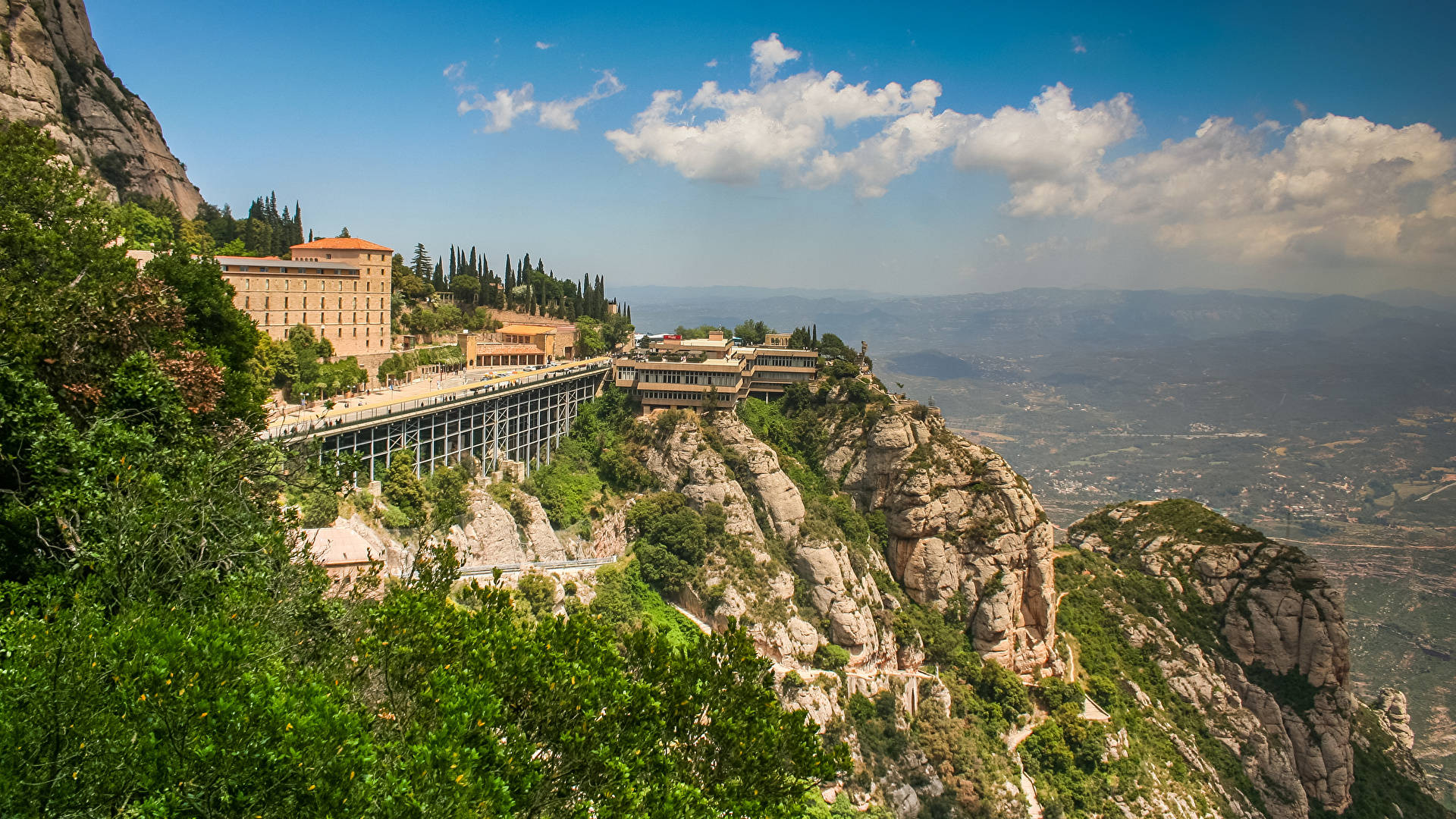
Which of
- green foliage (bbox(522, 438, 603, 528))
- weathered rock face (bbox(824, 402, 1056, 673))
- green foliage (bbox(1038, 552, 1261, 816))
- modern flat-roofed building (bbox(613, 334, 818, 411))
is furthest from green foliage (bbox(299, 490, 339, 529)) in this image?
green foliage (bbox(1038, 552, 1261, 816))

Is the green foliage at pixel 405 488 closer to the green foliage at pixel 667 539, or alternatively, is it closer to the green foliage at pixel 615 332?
the green foliage at pixel 667 539

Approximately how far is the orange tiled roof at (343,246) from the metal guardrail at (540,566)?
85.3 ft

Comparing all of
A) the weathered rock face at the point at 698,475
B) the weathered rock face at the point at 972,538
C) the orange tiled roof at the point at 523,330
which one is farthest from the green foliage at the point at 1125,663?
the orange tiled roof at the point at 523,330

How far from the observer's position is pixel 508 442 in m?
51.1

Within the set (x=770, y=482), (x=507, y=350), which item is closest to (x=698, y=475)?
(x=770, y=482)

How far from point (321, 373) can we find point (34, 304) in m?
26.8

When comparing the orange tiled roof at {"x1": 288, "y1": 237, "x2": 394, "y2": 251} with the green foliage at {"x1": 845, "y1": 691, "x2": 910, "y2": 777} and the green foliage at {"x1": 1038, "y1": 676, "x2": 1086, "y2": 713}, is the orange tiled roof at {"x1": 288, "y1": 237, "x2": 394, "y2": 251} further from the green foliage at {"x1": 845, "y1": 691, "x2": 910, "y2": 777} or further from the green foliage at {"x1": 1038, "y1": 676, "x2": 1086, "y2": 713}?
the green foliage at {"x1": 1038, "y1": 676, "x2": 1086, "y2": 713}

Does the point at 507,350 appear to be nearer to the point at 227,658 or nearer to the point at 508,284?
the point at 508,284

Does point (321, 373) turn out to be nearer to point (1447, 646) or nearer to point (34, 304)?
point (34, 304)

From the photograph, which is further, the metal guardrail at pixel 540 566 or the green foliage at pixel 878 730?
the green foliage at pixel 878 730

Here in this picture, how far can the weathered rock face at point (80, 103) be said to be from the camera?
54250mm

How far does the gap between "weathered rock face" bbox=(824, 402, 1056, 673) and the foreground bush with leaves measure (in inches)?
1541

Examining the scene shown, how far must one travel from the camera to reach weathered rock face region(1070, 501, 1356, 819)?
A: 180 ft

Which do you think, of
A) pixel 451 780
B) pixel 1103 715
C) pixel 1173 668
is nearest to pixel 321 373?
pixel 451 780
